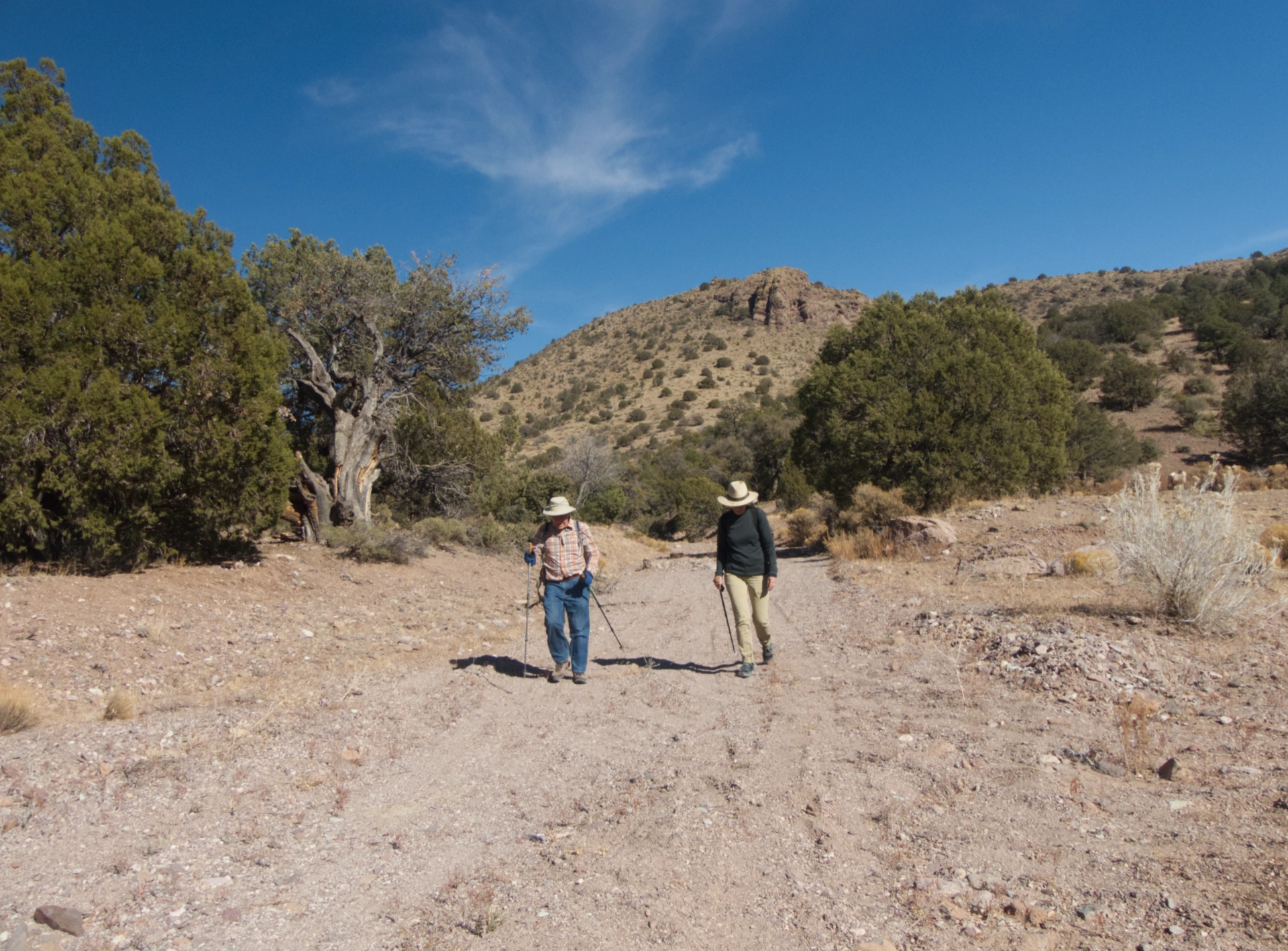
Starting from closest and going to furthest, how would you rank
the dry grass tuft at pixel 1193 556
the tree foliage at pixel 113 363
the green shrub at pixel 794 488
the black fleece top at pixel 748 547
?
the dry grass tuft at pixel 1193 556, the black fleece top at pixel 748 547, the tree foliage at pixel 113 363, the green shrub at pixel 794 488

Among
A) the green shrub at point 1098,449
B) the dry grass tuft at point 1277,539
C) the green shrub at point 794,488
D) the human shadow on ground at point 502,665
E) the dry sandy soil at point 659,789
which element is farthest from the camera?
the green shrub at point 794,488

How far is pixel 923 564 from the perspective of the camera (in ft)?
45.0

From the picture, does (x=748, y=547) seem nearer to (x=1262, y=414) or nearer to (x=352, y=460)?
(x=352, y=460)

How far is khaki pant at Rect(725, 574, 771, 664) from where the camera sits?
23.9 ft

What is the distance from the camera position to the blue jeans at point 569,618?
7.33 m

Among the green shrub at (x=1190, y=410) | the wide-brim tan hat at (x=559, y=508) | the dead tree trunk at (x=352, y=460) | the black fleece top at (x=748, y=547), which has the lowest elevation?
the black fleece top at (x=748, y=547)

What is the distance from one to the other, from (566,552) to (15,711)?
4365 millimetres

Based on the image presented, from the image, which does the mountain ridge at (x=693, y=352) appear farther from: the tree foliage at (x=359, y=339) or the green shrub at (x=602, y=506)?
the tree foliage at (x=359, y=339)

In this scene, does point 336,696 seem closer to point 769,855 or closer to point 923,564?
point 769,855

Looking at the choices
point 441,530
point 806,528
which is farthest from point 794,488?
point 441,530

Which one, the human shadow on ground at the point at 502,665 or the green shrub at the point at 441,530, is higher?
the green shrub at the point at 441,530

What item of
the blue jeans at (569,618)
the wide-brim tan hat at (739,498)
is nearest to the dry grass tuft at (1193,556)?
the wide-brim tan hat at (739,498)

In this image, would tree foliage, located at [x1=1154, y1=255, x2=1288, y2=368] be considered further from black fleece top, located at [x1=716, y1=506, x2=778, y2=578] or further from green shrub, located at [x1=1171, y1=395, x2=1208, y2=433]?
black fleece top, located at [x1=716, y1=506, x2=778, y2=578]

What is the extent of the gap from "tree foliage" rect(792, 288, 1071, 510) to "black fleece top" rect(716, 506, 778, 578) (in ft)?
43.7
